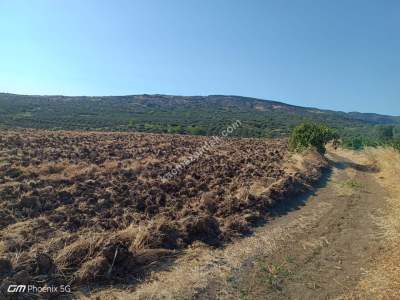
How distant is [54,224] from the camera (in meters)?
8.36

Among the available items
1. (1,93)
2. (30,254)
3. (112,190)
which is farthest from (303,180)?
(1,93)

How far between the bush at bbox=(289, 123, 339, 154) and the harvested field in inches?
247

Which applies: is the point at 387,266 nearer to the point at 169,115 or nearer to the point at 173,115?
the point at 169,115

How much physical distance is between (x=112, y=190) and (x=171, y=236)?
4.73m

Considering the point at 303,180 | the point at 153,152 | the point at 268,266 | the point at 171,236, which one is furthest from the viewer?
the point at 153,152

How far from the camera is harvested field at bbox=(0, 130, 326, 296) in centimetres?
599

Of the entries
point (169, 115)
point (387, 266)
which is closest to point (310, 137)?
point (387, 266)

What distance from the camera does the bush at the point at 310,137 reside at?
24.3 meters

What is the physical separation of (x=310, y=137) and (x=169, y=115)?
64.4 m

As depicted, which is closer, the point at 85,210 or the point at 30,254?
the point at 30,254

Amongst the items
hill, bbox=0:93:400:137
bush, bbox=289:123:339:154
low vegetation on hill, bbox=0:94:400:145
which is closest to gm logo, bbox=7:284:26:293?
bush, bbox=289:123:339:154

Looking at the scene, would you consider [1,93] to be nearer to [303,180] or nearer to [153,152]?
[153,152]

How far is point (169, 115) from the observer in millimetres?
86312

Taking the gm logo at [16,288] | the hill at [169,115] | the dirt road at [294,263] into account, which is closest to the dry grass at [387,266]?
the dirt road at [294,263]
